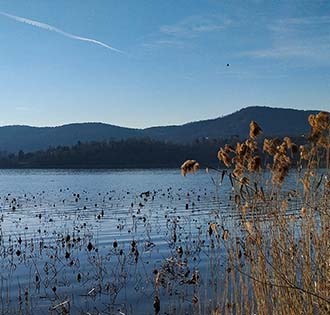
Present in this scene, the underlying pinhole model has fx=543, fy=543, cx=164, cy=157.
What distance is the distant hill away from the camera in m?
126

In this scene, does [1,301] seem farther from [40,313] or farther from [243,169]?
[243,169]

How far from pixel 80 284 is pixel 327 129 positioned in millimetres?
7075

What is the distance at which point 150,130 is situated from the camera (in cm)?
14962

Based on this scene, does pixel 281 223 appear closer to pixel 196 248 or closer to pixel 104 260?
pixel 104 260

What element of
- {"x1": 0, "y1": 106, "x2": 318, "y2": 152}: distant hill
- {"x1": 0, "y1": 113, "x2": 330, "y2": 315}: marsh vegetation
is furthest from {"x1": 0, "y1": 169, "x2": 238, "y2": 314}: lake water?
{"x1": 0, "y1": 106, "x2": 318, "y2": 152}: distant hill

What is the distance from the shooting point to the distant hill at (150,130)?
126062mm

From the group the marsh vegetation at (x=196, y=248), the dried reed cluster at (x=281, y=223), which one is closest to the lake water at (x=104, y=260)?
the marsh vegetation at (x=196, y=248)

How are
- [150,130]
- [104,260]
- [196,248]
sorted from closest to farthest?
1. [104,260]
2. [196,248]
3. [150,130]

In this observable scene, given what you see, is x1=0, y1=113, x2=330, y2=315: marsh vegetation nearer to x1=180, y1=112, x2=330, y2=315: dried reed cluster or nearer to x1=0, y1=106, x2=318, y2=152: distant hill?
x1=180, y1=112, x2=330, y2=315: dried reed cluster

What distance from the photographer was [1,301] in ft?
30.6

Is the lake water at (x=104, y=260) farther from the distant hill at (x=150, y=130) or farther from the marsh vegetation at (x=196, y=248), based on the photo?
the distant hill at (x=150, y=130)

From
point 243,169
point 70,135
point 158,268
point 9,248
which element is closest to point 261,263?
point 243,169

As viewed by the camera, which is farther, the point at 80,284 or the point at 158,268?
the point at 158,268

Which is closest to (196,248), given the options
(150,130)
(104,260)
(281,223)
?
(104,260)
